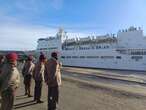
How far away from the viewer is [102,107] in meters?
10.6

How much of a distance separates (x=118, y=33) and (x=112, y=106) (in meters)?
51.7

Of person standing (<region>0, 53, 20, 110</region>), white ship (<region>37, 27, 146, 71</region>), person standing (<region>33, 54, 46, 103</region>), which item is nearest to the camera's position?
person standing (<region>0, 53, 20, 110</region>)

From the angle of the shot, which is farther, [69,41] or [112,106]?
[69,41]

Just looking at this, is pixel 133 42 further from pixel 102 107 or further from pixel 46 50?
pixel 102 107

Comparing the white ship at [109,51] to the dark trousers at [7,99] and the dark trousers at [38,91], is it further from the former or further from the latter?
the dark trousers at [7,99]

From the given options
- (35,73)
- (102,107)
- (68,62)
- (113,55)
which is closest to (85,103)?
(102,107)

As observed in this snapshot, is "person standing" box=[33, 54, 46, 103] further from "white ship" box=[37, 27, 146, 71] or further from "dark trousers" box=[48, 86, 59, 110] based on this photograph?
"white ship" box=[37, 27, 146, 71]

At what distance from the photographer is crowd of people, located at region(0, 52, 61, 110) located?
7.06m

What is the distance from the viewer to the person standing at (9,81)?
23.1 feet

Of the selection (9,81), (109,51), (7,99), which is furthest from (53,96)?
(109,51)

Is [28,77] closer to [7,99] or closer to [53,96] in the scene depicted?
[53,96]

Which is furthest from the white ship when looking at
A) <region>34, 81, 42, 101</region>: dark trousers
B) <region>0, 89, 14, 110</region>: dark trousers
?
<region>0, 89, 14, 110</region>: dark trousers

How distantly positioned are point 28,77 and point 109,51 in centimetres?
4782

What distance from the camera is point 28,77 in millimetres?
12773
